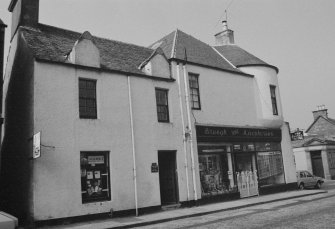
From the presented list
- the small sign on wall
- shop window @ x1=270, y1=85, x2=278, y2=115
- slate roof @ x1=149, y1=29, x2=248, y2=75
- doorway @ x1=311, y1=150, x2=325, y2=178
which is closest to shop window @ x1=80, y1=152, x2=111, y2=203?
the small sign on wall

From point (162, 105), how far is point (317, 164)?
26.6 meters

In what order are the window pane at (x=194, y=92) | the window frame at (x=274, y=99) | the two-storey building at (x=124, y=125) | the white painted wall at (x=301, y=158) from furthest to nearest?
1. the white painted wall at (x=301, y=158)
2. the window frame at (x=274, y=99)
3. the window pane at (x=194, y=92)
4. the two-storey building at (x=124, y=125)

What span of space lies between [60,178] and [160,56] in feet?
26.8

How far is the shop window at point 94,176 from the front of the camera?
1342 centimetres

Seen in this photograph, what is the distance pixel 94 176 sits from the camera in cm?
1374

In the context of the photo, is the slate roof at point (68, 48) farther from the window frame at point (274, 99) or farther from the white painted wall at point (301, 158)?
the white painted wall at point (301, 158)

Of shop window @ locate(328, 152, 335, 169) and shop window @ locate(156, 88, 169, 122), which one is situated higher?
shop window @ locate(156, 88, 169, 122)

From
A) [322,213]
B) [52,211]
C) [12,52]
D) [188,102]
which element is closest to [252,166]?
[188,102]

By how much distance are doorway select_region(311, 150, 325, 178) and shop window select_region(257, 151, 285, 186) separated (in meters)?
16.9

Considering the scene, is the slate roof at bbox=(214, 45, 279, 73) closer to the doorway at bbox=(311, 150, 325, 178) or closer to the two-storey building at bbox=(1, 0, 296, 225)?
the two-storey building at bbox=(1, 0, 296, 225)

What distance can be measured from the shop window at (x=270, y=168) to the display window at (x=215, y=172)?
257 cm

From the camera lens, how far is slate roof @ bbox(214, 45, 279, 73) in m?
21.6

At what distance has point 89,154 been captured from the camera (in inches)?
544

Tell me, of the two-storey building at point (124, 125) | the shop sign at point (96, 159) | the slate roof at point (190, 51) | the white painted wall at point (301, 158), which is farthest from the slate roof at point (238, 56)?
the white painted wall at point (301, 158)
